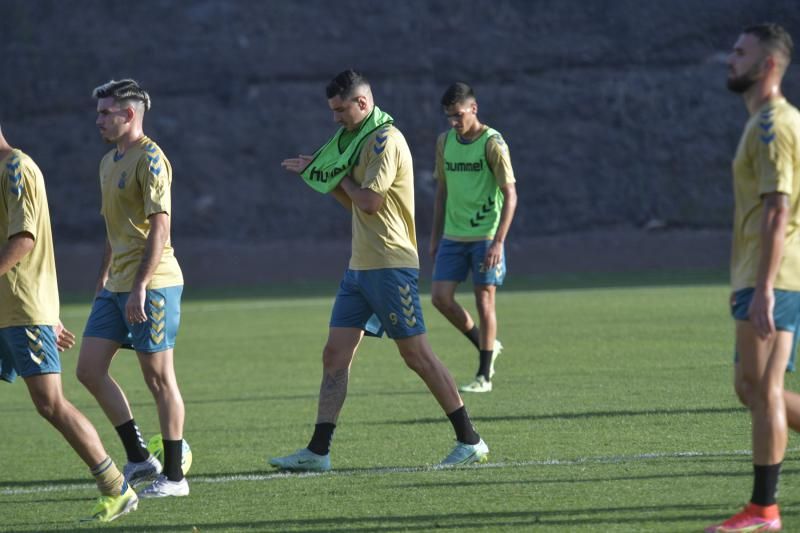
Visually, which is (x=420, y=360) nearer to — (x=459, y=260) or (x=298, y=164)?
(x=298, y=164)

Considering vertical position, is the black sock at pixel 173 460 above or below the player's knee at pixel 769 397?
below

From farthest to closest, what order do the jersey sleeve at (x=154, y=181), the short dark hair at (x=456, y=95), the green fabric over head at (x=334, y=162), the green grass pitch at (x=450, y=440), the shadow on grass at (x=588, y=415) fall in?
the short dark hair at (x=456, y=95) → the shadow on grass at (x=588, y=415) → the green fabric over head at (x=334, y=162) → the jersey sleeve at (x=154, y=181) → the green grass pitch at (x=450, y=440)

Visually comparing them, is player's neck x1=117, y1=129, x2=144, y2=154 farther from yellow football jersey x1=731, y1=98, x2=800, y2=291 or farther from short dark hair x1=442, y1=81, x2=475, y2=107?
short dark hair x1=442, y1=81, x2=475, y2=107

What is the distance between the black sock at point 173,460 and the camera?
294 inches

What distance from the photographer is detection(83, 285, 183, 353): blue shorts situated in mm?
7418

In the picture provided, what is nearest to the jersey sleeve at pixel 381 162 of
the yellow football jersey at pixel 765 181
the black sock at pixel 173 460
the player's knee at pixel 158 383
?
the player's knee at pixel 158 383

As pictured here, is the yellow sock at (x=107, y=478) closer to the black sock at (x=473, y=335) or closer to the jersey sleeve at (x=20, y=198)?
the jersey sleeve at (x=20, y=198)

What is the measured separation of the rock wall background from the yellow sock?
33.0 metres

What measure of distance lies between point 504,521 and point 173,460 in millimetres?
2069

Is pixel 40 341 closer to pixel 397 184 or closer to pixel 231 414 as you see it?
pixel 397 184

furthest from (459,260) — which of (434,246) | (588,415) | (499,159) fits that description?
(588,415)

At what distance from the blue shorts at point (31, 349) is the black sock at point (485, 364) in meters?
5.73

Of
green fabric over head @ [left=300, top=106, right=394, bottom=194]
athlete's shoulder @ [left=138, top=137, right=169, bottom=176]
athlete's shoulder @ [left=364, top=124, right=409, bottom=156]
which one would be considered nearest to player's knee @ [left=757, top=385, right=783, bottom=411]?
athlete's shoulder @ [left=364, top=124, right=409, bottom=156]

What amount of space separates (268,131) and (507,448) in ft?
114
